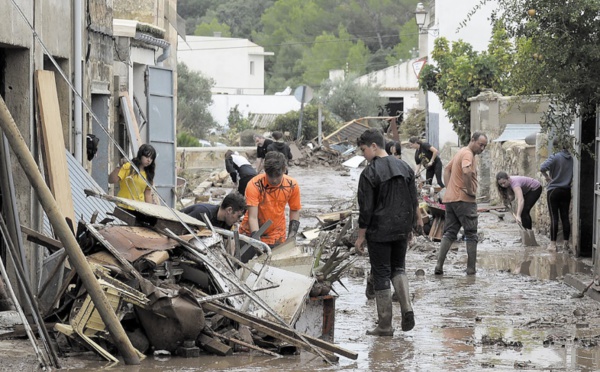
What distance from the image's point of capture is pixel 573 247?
15.2 meters

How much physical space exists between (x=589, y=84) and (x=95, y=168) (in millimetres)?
6866

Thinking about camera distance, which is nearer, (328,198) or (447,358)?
(447,358)

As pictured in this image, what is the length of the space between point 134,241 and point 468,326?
341 cm

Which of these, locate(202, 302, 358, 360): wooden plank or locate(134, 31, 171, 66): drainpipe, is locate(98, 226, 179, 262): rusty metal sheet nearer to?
locate(202, 302, 358, 360): wooden plank

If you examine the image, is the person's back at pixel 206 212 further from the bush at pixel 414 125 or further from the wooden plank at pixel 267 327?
the bush at pixel 414 125

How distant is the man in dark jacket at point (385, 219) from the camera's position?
9.31 meters

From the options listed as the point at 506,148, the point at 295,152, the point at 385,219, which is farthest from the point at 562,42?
the point at 295,152

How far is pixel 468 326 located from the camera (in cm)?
976

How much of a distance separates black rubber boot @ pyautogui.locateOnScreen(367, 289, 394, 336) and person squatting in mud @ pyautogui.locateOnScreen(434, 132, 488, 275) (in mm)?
4142

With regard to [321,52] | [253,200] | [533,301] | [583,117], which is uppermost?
[321,52]

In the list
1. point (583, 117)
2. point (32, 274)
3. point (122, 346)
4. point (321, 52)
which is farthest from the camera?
point (321, 52)

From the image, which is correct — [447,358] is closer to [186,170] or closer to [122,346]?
[122,346]

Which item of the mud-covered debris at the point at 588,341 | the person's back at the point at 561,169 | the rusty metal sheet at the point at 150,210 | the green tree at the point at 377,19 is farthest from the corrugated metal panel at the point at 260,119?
the mud-covered debris at the point at 588,341

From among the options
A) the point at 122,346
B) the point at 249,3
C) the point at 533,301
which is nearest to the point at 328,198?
the point at 533,301
